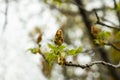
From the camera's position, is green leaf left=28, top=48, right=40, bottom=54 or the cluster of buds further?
green leaf left=28, top=48, right=40, bottom=54

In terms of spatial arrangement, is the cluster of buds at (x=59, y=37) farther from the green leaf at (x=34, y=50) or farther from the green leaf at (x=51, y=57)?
the green leaf at (x=34, y=50)

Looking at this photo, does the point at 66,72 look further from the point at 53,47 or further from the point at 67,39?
the point at 53,47

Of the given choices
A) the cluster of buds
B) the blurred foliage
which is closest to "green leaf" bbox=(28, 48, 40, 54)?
the blurred foliage

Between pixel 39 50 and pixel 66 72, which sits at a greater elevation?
pixel 39 50

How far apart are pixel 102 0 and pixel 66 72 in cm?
176

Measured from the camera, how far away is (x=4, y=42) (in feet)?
26.8

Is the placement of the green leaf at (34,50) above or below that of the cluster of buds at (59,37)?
below

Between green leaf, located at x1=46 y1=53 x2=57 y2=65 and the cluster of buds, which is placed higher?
the cluster of buds

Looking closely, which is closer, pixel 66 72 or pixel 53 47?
pixel 53 47

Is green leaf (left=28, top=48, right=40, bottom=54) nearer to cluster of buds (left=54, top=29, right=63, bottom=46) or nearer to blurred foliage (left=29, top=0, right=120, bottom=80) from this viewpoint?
blurred foliage (left=29, top=0, right=120, bottom=80)

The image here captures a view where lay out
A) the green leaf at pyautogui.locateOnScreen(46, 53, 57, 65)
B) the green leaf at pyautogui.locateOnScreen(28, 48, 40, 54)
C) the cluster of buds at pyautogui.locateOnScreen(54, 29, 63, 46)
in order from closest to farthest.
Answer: the cluster of buds at pyautogui.locateOnScreen(54, 29, 63, 46), the green leaf at pyautogui.locateOnScreen(46, 53, 57, 65), the green leaf at pyautogui.locateOnScreen(28, 48, 40, 54)

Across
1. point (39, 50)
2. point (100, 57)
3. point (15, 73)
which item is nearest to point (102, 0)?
point (100, 57)

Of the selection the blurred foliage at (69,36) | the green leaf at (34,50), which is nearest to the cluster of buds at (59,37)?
the blurred foliage at (69,36)

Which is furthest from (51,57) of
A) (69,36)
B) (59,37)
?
(69,36)
